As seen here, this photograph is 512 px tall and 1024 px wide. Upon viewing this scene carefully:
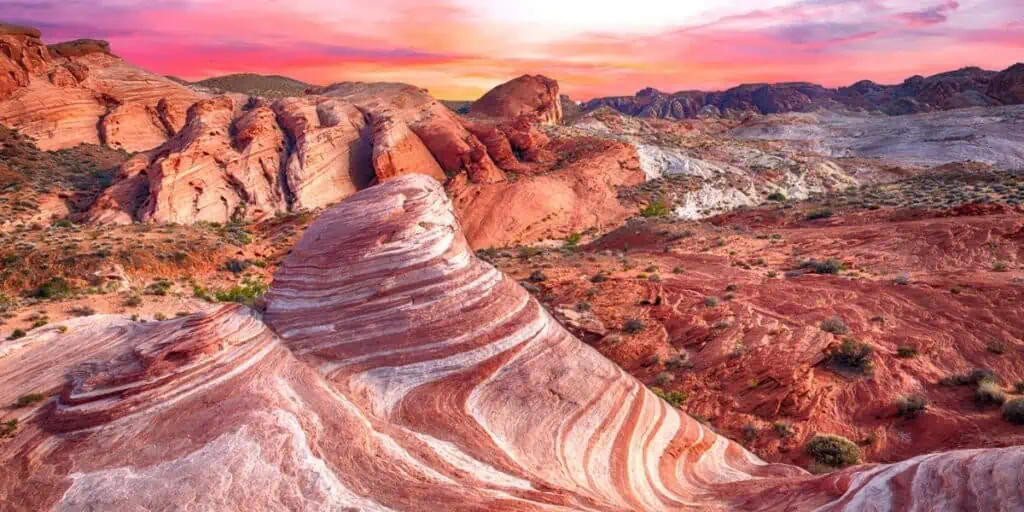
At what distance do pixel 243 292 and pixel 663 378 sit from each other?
62.1 feet

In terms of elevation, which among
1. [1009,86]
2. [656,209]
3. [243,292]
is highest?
[1009,86]

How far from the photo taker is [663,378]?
15.5m

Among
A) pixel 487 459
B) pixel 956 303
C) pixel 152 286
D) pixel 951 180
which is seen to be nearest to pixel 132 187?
pixel 152 286

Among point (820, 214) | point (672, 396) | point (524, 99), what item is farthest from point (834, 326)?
point (524, 99)

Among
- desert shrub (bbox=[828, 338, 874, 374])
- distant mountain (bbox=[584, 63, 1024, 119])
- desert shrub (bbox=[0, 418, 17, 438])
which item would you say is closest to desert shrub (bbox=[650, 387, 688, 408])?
desert shrub (bbox=[828, 338, 874, 374])

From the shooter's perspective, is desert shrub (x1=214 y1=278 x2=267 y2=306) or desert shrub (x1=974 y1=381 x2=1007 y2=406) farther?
desert shrub (x1=214 y1=278 x2=267 y2=306)

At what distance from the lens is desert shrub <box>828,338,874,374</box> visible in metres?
15.1

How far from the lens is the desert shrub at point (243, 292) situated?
22922 millimetres

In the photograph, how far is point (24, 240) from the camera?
85.5 feet

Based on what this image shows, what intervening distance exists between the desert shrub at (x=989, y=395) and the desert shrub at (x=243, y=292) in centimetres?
2332

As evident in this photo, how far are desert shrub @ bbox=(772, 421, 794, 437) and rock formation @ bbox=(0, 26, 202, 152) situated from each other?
189ft

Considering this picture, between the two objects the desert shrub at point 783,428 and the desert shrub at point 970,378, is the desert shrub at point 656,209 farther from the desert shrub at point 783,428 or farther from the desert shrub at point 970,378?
the desert shrub at point 783,428

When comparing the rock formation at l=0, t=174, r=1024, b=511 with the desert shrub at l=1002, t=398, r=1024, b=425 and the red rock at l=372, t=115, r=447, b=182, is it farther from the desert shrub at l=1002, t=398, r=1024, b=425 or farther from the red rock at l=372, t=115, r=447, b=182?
the red rock at l=372, t=115, r=447, b=182

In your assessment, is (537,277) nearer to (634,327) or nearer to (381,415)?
(634,327)
